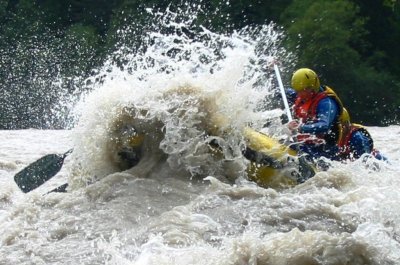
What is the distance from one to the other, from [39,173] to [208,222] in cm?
242

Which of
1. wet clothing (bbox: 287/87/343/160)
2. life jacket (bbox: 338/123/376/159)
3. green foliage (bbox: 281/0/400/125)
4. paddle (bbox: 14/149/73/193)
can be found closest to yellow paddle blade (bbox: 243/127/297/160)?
wet clothing (bbox: 287/87/343/160)

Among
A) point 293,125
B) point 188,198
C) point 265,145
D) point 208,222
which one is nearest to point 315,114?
point 293,125

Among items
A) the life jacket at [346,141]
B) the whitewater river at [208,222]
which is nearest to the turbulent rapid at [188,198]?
the whitewater river at [208,222]

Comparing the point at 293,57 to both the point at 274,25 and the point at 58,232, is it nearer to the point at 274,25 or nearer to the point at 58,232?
the point at 274,25

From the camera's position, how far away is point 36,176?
25.7 ft

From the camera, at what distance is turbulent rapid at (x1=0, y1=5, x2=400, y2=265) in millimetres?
5301

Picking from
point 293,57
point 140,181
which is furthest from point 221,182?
point 293,57

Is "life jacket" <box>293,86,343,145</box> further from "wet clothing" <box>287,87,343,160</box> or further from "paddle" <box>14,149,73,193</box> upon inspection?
"paddle" <box>14,149,73,193</box>

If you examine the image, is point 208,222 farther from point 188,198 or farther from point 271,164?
point 271,164

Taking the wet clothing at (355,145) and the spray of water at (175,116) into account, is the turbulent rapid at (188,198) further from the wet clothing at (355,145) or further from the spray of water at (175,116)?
the wet clothing at (355,145)

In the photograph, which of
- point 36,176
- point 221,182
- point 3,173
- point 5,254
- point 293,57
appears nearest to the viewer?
point 5,254

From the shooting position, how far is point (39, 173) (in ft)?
25.8

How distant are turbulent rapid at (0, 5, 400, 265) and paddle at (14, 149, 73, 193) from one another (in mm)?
197

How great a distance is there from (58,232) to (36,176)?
189cm
